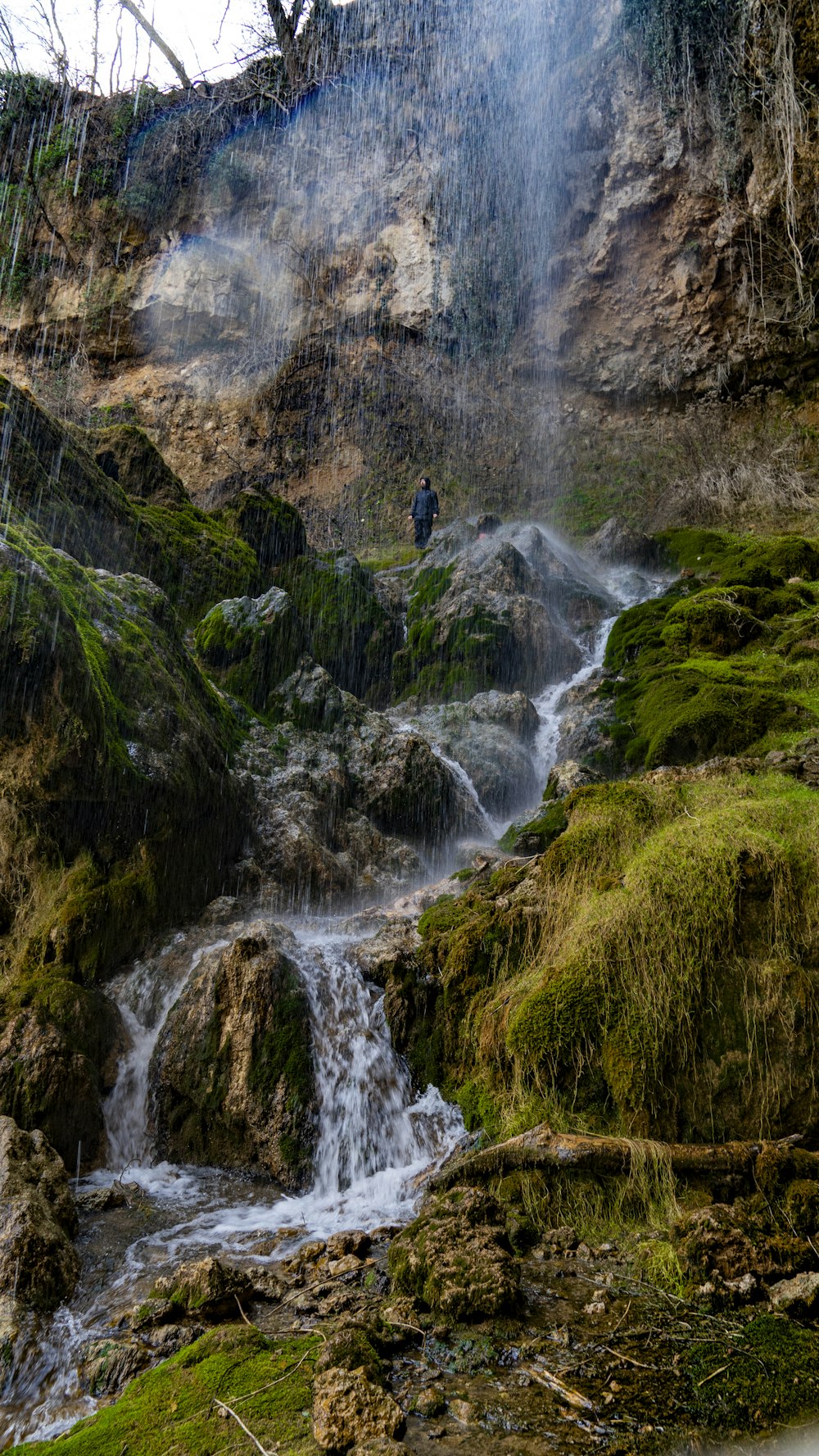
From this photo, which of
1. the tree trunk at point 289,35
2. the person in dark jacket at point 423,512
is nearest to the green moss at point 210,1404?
the person in dark jacket at point 423,512

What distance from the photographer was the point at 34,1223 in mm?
3674

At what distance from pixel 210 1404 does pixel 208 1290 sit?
92 cm

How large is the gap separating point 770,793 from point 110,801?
4.65m

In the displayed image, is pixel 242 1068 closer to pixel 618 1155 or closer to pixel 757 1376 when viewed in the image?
pixel 618 1155

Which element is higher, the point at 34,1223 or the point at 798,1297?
the point at 798,1297

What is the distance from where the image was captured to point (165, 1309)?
9.95ft

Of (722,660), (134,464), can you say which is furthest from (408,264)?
(722,660)

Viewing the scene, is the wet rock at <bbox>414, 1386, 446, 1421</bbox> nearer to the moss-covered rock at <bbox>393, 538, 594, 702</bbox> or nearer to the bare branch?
the moss-covered rock at <bbox>393, 538, 594, 702</bbox>

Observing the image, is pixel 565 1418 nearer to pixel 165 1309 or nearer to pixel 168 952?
pixel 165 1309

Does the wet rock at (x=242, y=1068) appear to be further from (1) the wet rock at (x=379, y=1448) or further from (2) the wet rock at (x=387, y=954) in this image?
(1) the wet rock at (x=379, y=1448)

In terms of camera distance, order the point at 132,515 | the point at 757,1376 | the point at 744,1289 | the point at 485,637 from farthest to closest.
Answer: the point at 485,637, the point at 132,515, the point at 744,1289, the point at 757,1376

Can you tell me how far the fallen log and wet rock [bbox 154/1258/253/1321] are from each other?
117 cm

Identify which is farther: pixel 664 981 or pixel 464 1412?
pixel 664 981

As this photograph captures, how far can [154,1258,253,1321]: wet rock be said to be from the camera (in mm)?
3033
